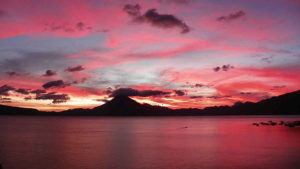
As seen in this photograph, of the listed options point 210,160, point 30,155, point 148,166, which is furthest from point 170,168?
point 30,155

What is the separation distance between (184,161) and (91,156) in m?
14.4

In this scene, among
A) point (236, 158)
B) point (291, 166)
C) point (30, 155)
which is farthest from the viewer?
point (30, 155)

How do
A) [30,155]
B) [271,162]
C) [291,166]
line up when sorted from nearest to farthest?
1. [291,166]
2. [271,162]
3. [30,155]

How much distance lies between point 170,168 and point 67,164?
1327cm

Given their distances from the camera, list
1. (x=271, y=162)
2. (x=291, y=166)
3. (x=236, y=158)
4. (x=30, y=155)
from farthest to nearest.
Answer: (x=30, y=155) < (x=236, y=158) < (x=271, y=162) < (x=291, y=166)

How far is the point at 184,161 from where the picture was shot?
3791 centimetres

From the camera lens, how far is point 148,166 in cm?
3588

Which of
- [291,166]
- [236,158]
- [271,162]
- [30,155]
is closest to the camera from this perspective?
[291,166]

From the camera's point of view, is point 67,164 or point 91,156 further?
point 91,156

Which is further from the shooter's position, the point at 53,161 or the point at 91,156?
the point at 91,156

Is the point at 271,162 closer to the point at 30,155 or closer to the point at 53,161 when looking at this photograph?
the point at 53,161

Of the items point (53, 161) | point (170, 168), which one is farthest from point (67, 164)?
point (170, 168)

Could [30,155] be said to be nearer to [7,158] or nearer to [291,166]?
[7,158]

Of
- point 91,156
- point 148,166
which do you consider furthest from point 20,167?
point 148,166
